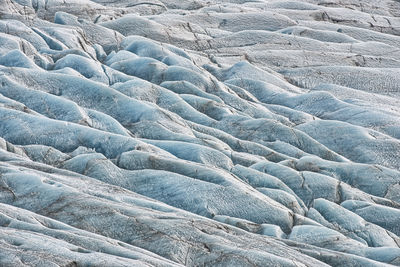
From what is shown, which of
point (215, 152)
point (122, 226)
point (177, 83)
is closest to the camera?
point (122, 226)

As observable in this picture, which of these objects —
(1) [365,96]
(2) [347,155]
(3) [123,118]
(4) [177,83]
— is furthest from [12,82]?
(1) [365,96]

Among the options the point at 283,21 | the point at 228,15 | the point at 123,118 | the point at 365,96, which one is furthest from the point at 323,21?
the point at 123,118

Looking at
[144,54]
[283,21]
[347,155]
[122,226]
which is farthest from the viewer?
[283,21]

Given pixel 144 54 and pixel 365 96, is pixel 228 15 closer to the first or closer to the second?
pixel 144 54

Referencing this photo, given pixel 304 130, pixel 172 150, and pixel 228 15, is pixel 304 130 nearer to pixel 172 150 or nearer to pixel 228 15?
pixel 172 150

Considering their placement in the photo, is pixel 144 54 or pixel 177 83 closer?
pixel 177 83

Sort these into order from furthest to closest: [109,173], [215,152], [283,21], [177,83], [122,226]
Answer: [283,21]
[177,83]
[215,152]
[109,173]
[122,226]
